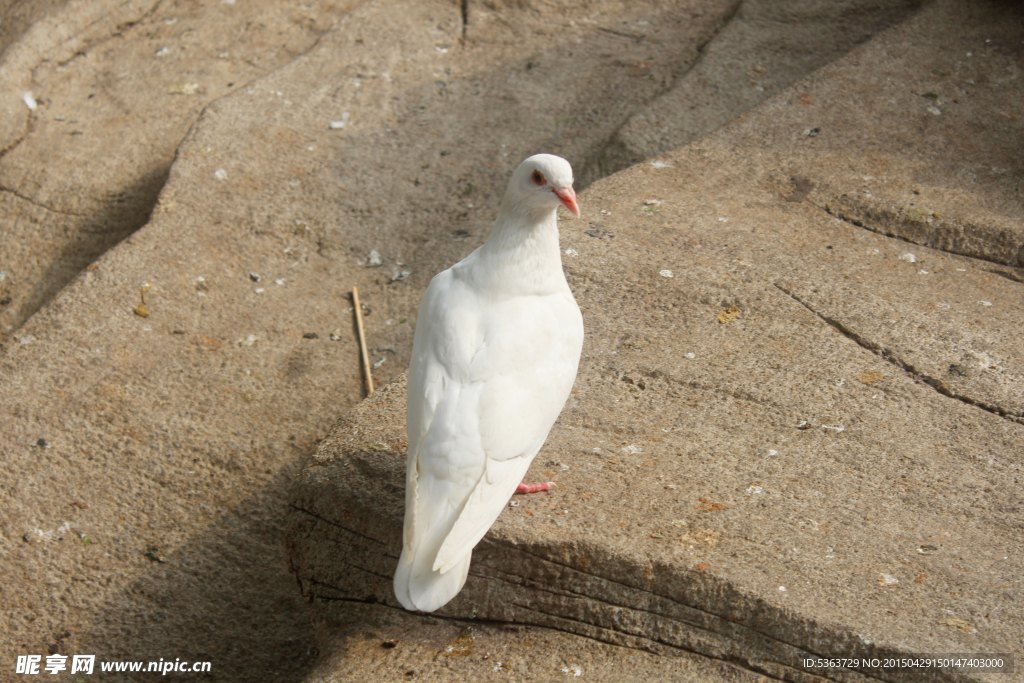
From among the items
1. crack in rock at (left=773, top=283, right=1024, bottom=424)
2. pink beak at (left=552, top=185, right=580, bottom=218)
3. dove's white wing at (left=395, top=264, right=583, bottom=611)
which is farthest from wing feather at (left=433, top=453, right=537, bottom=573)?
crack in rock at (left=773, top=283, right=1024, bottom=424)

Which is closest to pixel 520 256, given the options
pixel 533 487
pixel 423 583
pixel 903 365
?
pixel 533 487

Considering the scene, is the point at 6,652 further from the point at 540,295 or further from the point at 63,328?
the point at 540,295

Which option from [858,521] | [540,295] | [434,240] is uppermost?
[540,295]

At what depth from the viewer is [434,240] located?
4.24 m

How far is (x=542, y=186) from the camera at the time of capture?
2.26m

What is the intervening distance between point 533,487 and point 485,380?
1.45ft

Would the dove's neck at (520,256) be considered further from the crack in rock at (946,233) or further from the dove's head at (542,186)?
the crack in rock at (946,233)

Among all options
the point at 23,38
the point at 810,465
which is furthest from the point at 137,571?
the point at 23,38

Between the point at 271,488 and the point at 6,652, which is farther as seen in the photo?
the point at 271,488

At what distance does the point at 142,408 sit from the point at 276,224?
1.28 m

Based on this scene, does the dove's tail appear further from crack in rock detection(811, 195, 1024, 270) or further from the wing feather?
crack in rock detection(811, 195, 1024, 270)

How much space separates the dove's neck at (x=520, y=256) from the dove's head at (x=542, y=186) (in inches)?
1.7

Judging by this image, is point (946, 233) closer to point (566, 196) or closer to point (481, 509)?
point (566, 196)

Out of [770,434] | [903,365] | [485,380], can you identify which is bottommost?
[903,365]
